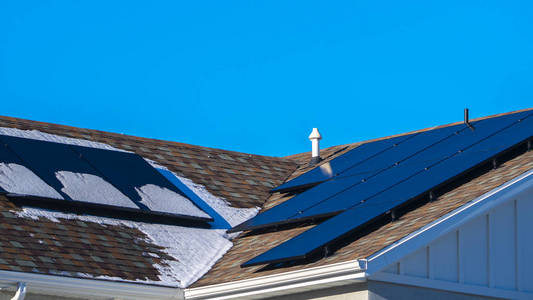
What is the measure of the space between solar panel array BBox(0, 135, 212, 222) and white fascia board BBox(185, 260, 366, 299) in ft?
8.30

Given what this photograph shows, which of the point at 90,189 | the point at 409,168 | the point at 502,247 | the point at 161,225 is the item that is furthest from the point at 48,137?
the point at 502,247

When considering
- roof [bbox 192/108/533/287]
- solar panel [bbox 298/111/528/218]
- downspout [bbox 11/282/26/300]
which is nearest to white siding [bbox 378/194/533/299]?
roof [bbox 192/108/533/287]

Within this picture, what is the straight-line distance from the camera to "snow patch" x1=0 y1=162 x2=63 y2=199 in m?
16.5

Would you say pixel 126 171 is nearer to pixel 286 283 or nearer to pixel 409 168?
pixel 409 168

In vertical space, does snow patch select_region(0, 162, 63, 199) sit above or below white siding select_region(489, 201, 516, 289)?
above

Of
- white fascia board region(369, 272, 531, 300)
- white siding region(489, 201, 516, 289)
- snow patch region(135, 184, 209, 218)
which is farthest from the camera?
snow patch region(135, 184, 209, 218)

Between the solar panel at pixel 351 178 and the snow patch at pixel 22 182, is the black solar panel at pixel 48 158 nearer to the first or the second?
the snow patch at pixel 22 182

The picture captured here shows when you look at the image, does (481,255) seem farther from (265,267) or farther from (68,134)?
(68,134)

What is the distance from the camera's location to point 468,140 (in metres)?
17.5

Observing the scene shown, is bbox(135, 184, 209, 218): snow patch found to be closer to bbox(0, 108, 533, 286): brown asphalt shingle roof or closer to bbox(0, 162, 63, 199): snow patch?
bbox(0, 108, 533, 286): brown asphalt shingle roof

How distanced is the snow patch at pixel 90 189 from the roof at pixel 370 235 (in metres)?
2.00

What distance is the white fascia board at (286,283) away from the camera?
13.1 m

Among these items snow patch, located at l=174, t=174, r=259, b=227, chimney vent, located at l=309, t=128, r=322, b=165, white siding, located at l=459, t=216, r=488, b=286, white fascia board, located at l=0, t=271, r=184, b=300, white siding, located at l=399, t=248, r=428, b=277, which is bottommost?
white fascia board, located at l=0, t=271, r=184, b=300

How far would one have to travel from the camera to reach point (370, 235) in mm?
14367
